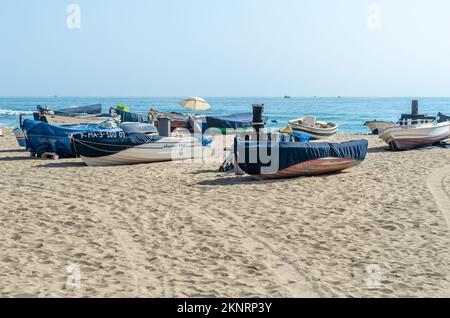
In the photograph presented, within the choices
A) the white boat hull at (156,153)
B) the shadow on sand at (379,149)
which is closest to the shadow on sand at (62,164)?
the white boat hull at (156,153)

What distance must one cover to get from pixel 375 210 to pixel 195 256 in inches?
157

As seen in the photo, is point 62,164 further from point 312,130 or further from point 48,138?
point 312,130

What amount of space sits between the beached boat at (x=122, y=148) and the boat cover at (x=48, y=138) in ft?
4.13

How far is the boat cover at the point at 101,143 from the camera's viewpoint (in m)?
14.2

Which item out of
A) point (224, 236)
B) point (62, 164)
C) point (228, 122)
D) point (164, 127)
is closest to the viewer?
point (224, 236)

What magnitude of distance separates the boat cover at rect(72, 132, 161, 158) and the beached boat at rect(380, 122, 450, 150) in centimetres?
985

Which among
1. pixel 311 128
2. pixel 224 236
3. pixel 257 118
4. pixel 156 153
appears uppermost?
pixel 257 118

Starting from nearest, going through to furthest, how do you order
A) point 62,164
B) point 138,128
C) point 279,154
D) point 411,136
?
point 279,154, point 62,164, point 138,128, point 411,136

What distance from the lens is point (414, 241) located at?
6.95 m

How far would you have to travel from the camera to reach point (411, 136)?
1873 cm

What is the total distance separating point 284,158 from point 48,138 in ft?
27.9

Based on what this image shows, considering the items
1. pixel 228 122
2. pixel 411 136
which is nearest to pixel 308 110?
pixel 228 122
